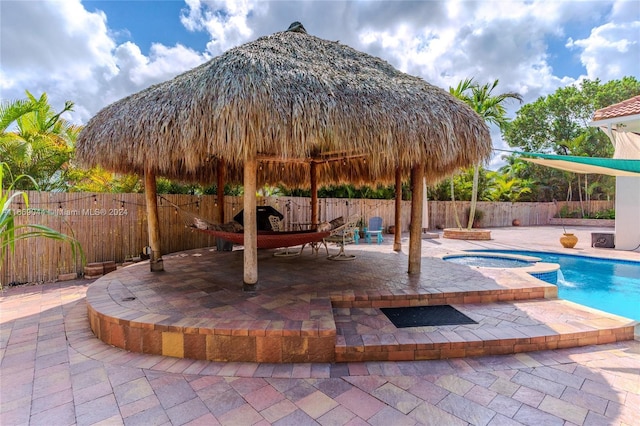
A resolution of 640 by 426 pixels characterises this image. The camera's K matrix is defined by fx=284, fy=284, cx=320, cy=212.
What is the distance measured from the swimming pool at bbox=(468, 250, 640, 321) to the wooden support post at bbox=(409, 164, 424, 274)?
267cm

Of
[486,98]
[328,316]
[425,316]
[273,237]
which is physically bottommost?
[425,316]

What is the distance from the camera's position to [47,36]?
3.98 metres

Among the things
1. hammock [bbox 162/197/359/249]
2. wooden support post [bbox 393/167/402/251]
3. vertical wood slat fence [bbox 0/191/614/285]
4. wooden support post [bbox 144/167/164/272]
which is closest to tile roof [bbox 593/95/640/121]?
wooden support post [bbox 393/167/402/251]

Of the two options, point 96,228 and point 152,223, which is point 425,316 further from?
point 96,228

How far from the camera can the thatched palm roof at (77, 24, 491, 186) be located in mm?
3010

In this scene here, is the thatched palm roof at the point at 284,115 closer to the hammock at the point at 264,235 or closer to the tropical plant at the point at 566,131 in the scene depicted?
the hammock at the point at 264,235

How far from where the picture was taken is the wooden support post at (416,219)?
434 centimetres

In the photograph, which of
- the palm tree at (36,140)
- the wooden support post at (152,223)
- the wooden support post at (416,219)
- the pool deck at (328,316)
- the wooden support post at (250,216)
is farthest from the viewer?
the palm tree at (36,140)

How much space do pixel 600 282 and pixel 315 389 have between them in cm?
659

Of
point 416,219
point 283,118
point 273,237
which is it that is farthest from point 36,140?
point 416,219

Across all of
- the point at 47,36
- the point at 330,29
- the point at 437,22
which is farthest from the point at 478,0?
the point at 47,36

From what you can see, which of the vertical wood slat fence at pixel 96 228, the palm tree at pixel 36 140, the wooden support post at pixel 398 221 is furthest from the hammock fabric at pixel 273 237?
the palm tree at pixel 36 140

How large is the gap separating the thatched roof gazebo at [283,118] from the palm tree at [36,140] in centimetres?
291

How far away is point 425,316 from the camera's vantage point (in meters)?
3.21
